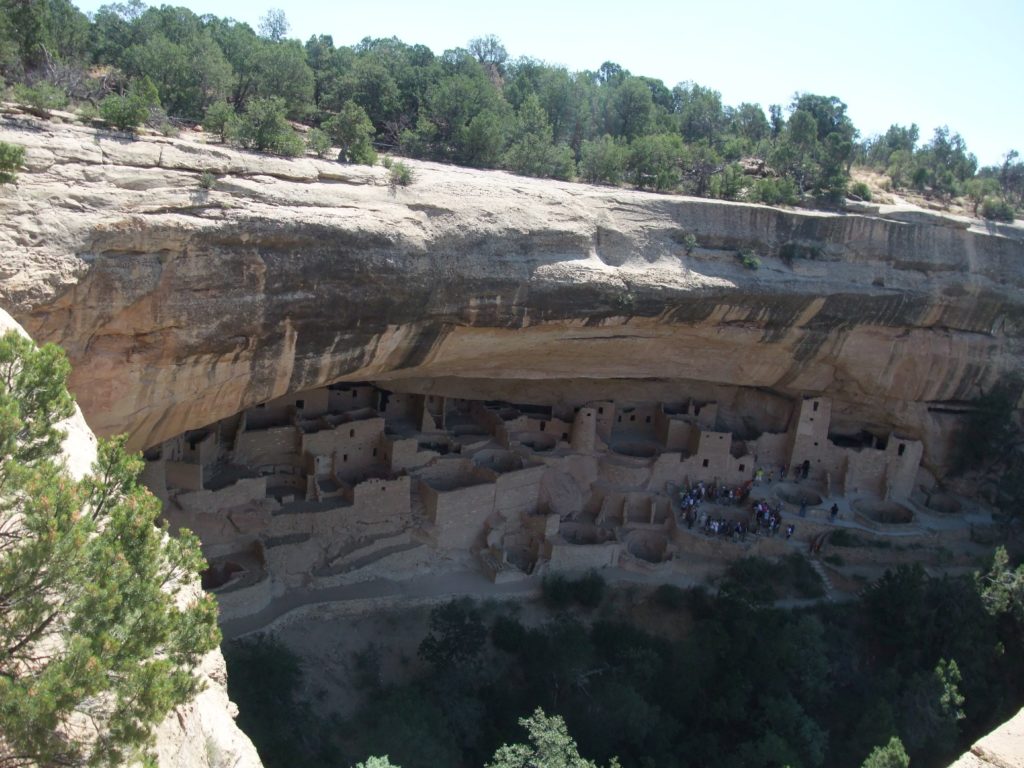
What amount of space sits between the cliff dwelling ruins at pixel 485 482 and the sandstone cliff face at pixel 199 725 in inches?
234

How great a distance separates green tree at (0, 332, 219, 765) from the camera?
383 cm

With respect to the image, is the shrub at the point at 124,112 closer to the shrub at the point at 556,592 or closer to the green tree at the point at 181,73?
the green tree at the point at 181,73

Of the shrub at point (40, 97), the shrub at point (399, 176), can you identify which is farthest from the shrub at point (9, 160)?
the shrub at point (399, 176)

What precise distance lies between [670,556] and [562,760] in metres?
5.60

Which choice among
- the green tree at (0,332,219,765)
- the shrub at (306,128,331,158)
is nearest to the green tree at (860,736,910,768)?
the green tree at (0,332,219,765)

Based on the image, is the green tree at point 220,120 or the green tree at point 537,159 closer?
the green tree at point 220,120

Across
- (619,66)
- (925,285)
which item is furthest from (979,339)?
(619,66)

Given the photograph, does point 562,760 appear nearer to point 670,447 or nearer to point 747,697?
point 747,697

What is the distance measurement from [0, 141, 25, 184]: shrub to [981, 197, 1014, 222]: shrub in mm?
18045

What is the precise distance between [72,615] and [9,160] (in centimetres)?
508

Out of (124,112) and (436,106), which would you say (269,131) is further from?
(436,106)

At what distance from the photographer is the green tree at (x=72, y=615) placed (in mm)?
3830

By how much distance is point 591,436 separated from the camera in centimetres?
1627

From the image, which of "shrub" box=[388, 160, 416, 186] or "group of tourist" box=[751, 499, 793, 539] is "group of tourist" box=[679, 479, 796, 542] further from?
"shrub" box=[388, 160, 416, 186]
